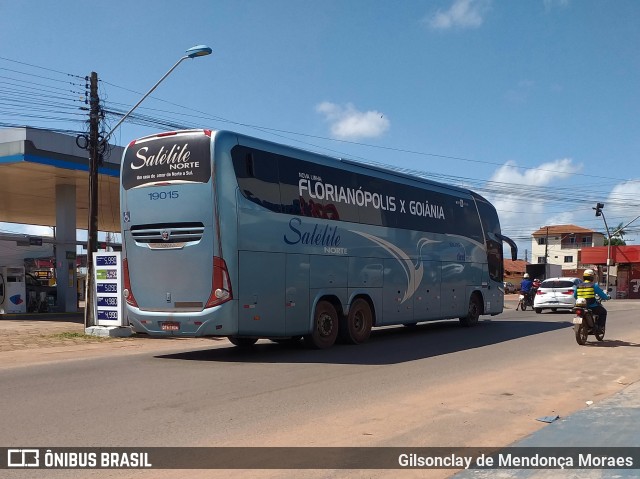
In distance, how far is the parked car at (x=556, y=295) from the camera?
1090 inches

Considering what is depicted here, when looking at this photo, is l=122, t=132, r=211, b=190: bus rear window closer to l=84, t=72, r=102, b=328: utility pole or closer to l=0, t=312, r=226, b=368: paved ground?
l=0, t=312, r=226, b=368: paved ground

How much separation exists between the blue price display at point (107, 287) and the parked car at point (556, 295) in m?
18.3

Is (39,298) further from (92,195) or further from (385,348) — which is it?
(385,348)

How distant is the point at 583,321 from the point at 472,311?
5684 mm

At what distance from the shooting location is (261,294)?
468 inches

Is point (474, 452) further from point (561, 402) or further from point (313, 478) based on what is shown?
point (561, 402)

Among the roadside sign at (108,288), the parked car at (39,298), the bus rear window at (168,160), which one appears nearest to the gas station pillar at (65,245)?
the parked car at (39,298)

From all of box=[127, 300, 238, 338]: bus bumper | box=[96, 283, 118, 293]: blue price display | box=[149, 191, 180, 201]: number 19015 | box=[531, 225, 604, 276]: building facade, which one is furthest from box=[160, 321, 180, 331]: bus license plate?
box=[531, 225, 604, 276]: building facade

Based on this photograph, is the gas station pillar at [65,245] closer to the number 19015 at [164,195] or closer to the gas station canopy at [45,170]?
the gas station canopy at [45,170]

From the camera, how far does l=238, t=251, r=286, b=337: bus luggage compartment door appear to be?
37.8ft

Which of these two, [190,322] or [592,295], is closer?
[190,322]

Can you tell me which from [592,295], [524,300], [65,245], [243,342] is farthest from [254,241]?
[524,300]

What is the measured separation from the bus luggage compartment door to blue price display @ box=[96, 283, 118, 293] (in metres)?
7.60

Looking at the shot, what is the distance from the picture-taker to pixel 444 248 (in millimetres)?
18031
